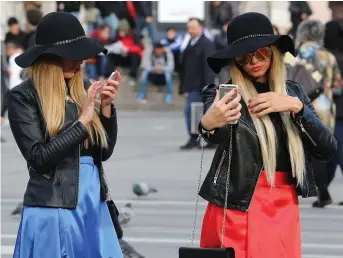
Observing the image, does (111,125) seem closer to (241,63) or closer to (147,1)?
(241,63)

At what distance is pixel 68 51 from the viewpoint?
540 centimetres

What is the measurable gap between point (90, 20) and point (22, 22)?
118 inches

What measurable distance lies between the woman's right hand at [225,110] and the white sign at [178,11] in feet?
62.3

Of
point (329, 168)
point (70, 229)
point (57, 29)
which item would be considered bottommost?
point (329, 168)

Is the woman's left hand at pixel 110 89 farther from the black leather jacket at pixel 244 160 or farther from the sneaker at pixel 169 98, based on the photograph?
the sneaker at pixel 169 98

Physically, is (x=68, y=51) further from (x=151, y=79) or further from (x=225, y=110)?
(x=151, y=79)

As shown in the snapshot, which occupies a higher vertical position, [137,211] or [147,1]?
[147,1]

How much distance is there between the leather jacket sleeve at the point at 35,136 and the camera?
5273mm

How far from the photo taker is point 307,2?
84.9 feet

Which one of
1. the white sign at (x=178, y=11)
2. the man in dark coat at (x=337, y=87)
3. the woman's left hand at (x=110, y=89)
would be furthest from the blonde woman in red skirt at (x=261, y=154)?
the white sign at (x=178, y=11)

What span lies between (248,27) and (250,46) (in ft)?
0.45

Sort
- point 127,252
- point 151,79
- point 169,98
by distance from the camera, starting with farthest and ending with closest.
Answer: point 151,79 < point 169,98 < point 127,252

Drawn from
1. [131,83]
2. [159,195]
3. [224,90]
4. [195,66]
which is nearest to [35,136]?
[224,90]

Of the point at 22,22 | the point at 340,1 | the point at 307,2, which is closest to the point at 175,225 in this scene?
the point at 340,1
